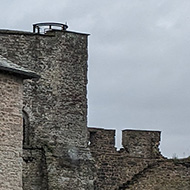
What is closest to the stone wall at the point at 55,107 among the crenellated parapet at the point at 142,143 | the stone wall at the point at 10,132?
the crenellated parapet at the point at 142,143

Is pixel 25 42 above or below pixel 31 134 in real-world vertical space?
above

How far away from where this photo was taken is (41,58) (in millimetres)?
31203

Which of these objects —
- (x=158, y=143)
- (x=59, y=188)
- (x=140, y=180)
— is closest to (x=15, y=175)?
(x=59, y=188)

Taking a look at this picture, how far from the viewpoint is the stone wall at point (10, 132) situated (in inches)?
1014

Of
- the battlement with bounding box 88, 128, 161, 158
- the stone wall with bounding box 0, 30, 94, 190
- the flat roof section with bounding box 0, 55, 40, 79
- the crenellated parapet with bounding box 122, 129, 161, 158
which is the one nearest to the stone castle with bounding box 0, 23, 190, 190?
the stone wall with bounding box 0, 30, 94, 190

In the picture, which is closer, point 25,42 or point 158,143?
point 25,42

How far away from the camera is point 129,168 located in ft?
109

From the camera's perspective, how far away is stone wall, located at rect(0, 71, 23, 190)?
2575cm

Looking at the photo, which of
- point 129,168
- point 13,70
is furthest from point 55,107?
point 13,70

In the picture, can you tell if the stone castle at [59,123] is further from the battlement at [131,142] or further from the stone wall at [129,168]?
the battlement at [131,142]

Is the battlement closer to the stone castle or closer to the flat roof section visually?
the stone castle

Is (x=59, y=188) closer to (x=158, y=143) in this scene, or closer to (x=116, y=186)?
(x=116, y=186)

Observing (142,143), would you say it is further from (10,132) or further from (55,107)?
(10,132)

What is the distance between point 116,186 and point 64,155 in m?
2.91
